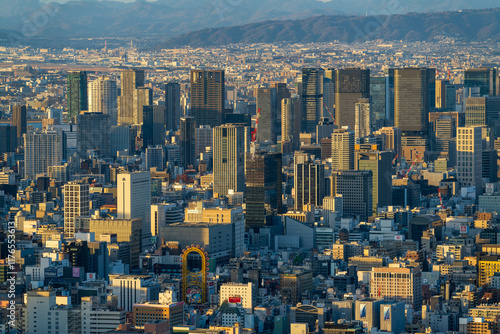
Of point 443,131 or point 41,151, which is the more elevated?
point 443,131

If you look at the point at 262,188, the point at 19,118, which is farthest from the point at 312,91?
the point at 262,188

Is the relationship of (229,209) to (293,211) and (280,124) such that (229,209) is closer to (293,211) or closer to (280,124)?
(293,211)

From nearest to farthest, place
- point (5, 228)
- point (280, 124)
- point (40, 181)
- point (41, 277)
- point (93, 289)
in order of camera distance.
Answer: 1. point (93, 289)
2. point (41, 277)
3. point (5, 228)
4. point (40, 181)
5. point (280, 124)

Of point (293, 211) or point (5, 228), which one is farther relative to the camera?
point (293, 211)

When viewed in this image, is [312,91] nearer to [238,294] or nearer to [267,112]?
[267,112]

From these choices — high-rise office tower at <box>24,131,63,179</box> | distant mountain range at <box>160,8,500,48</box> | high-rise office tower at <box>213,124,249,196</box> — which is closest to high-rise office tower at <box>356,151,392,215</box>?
high-rise office tower at <box>213,124,249,196</box>

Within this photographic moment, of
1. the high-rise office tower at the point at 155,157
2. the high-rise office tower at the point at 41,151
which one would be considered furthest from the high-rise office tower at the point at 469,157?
the high-rise office tower at the point at 41,151

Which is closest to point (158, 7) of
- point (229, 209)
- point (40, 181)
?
point (40, 181)
